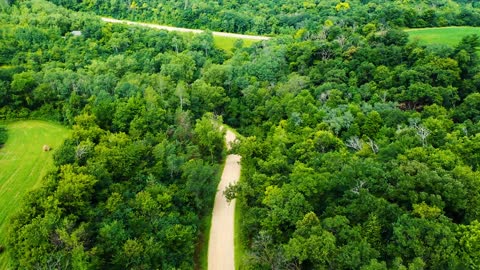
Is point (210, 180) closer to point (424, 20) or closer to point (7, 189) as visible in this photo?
point (7, 189)

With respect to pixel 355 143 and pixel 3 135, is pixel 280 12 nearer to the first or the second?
pixel 355 143

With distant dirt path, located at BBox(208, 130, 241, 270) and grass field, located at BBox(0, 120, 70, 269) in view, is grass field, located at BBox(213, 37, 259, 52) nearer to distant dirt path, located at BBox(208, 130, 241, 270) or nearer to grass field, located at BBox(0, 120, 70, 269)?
grass field, located at BBox(0, 120, 70, 269)

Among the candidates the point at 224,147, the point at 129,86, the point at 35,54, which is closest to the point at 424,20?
the point at 224,147

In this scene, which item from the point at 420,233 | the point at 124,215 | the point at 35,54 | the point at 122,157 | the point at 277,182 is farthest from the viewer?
the point at 35,54

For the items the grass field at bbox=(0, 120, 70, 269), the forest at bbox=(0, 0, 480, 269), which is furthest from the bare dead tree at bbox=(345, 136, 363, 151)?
the grass field at bbox=(0, 120, 70, 269)

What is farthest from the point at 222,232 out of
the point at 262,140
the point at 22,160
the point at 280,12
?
the point at 280,12
